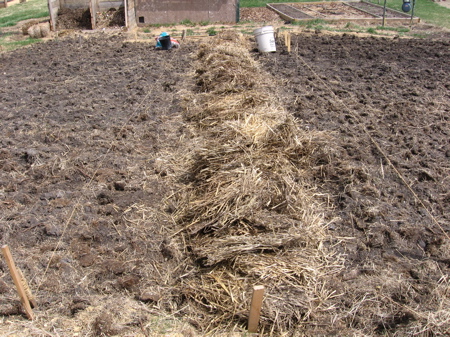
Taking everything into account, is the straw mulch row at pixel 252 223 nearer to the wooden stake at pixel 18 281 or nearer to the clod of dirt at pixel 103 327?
the clod of dirt at pixel 103 327

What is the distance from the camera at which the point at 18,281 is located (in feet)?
9.02

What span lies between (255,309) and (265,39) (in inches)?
337

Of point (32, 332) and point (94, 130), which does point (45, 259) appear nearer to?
point (32, 332)

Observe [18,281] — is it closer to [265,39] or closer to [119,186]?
[119,186]

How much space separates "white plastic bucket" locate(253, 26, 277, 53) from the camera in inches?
394

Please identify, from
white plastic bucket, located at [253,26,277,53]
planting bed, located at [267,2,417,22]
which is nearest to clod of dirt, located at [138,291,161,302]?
white plastic bucket, located at [253,26,277,53]

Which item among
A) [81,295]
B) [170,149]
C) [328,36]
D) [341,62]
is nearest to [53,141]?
[170,149]

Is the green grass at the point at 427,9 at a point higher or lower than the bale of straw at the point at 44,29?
higher

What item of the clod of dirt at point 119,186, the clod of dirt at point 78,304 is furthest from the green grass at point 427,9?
the clod of dirt at point 78,304

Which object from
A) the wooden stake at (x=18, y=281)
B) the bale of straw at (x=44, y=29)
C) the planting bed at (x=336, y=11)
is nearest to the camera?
the wooden stake at (x=18, y=281)

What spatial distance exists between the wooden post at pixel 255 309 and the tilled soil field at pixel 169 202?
103mm

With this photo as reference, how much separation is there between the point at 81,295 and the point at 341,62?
26.3 ft

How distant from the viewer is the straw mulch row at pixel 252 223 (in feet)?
9.75

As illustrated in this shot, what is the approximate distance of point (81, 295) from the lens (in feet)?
10.4
